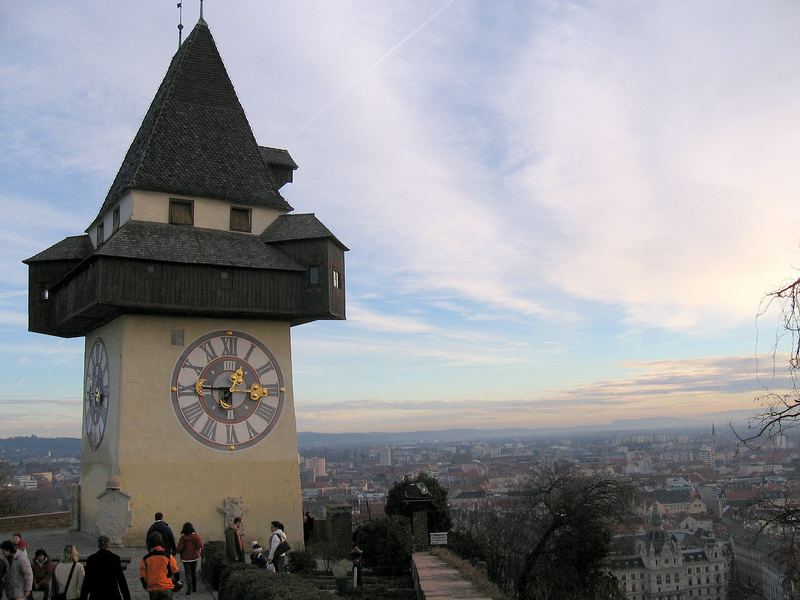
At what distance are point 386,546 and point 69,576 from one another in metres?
8.31

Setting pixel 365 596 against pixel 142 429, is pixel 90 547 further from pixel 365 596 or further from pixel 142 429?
pixel 365 596

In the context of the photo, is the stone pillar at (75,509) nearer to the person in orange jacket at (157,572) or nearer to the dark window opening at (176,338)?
the dark window opening at (176,338)

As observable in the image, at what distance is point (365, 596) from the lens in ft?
44.9

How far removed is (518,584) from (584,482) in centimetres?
394

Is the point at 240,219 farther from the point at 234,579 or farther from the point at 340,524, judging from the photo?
the point at 234,579

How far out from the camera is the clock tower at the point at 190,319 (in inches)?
684

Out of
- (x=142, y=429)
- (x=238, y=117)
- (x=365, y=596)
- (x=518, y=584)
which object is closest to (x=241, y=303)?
(x=142, y=429)

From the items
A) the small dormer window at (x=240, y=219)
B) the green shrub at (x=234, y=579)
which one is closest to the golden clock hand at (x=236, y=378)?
the small dormer window at (x=240, y=219)

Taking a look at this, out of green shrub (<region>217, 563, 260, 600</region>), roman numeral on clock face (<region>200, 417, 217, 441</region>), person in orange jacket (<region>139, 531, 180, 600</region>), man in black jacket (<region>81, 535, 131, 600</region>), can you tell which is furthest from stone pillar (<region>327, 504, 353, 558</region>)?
man in black jacket (<region>81, 535, 131, 600</region>)

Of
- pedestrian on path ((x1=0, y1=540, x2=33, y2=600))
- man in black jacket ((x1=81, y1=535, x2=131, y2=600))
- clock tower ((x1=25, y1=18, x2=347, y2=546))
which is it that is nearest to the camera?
man in black jacket ((x1=81, y1=535, x2=131, y2=600))

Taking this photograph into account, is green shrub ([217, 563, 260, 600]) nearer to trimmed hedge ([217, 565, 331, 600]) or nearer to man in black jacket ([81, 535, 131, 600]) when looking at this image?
trimmed hedge ([217, 565, 331, 600])

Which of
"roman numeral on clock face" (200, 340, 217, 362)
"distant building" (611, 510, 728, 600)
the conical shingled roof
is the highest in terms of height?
the conical shingled roof

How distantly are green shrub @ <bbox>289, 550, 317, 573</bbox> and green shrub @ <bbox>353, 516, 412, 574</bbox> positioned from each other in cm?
111

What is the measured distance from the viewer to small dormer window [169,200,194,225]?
61.6 ft
